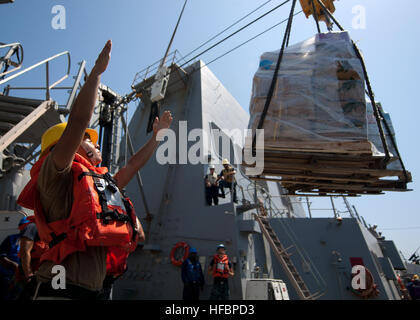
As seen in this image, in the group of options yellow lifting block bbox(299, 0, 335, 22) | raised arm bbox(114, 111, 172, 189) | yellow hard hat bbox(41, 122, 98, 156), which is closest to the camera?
yellow hard hat bbox(41, 122, 98, 156)

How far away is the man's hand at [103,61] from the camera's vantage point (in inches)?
52.9

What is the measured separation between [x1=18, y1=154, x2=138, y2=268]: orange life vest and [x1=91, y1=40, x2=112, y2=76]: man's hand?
52cm

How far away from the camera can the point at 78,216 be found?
1303 millimetres

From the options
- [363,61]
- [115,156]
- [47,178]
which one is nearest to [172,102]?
[115,156]

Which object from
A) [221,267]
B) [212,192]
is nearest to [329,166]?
[221,267]

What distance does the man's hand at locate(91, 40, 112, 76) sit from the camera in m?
1.34

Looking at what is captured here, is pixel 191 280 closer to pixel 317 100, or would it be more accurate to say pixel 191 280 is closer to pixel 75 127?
pixel 317 100

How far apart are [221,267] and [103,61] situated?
18.5 ft

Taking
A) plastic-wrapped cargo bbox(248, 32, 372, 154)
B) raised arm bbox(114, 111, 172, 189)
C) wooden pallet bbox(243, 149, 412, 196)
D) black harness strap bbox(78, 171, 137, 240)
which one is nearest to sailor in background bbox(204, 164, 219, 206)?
wooden pallet bbox(243, 149, 412, 196)

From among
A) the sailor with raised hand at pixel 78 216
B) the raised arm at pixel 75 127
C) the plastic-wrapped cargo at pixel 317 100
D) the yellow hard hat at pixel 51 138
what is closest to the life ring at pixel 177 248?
the plastic-wrapped cargo at pixel 317 100

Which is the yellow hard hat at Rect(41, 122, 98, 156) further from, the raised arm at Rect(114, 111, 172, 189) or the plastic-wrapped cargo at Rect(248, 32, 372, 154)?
the plastic-wrapped cargo at Rect(248, 32, 372, 154)
